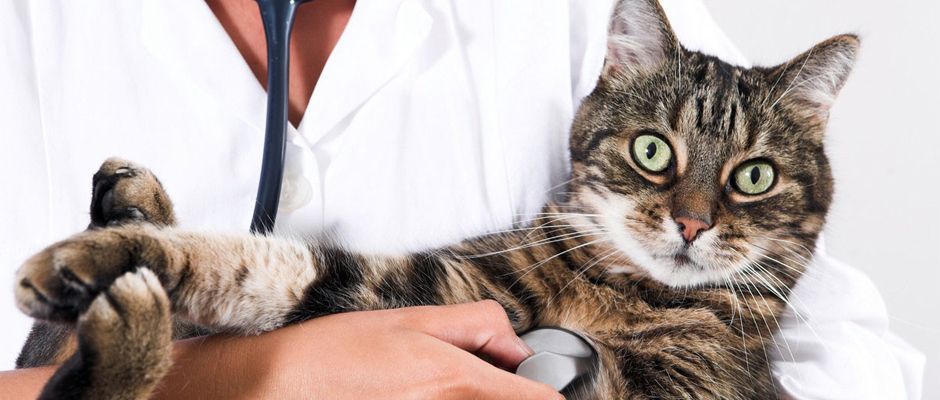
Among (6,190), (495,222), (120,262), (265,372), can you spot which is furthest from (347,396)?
(6,190)

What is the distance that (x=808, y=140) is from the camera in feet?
2.67

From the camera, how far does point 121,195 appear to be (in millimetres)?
704

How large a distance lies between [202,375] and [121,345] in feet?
0.44

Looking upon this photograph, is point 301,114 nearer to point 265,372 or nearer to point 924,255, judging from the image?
point 265,372

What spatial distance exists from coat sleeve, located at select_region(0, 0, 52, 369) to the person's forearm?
0.63ft

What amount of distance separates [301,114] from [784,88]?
0.58 meters

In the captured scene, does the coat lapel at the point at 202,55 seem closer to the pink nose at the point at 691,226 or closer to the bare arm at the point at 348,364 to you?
the bare arm at the point at 348,364

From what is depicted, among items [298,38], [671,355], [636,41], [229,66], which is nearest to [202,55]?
[229,66]

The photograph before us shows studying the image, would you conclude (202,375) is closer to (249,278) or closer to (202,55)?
(249,278)

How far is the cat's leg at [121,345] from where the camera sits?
A: 0.50 m

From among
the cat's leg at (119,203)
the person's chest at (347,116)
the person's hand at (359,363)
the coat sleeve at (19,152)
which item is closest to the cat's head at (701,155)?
the person's chest at (347,116)

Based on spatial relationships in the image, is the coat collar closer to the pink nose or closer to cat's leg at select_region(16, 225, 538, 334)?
cat's leg at select_region(16, 225, 538, 334)

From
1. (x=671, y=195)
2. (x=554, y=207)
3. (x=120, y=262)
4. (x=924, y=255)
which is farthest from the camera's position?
(x=924, y=255)

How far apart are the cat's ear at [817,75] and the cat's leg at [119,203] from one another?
2.24 feet
